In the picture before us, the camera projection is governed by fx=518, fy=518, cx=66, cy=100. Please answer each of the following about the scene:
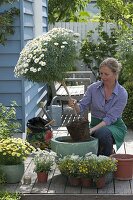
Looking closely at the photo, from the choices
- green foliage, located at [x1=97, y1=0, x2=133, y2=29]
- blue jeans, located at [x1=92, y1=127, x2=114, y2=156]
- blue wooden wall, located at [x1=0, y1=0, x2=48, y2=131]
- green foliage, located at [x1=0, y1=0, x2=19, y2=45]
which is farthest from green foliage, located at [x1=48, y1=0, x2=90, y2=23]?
blue jeans, located at [x1=92, y1=127, x2=114, y2=156]

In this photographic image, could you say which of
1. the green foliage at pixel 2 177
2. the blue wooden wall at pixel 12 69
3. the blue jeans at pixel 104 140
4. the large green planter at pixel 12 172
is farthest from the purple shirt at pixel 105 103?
the blue wooden wall at pixel 12 69

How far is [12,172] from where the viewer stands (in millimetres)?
5180

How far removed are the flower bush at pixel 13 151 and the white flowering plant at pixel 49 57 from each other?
97cm

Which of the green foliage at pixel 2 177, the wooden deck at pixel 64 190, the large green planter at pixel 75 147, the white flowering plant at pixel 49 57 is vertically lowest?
the wooden deck at pixel 64 190

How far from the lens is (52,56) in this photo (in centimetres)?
605

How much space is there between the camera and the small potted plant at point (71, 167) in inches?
195

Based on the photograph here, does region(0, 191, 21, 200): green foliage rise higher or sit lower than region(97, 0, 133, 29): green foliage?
lower

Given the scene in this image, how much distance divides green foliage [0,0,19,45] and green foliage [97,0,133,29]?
536 cm

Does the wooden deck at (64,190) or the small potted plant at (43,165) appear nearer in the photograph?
the wooden deck at (64,190)

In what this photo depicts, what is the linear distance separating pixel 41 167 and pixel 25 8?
9.75ft

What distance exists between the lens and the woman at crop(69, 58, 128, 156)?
18.3 feet

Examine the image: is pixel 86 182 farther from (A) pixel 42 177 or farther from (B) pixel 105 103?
(B) pixel 105 103

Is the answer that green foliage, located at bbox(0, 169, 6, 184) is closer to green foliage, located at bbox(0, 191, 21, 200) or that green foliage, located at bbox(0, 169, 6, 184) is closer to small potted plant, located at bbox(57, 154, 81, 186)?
green foliage, located at bbox(0, 191, 21, 200)

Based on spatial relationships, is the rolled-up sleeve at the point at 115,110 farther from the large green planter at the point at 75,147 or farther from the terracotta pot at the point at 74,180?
the terracotta pot at the point at 74,180
